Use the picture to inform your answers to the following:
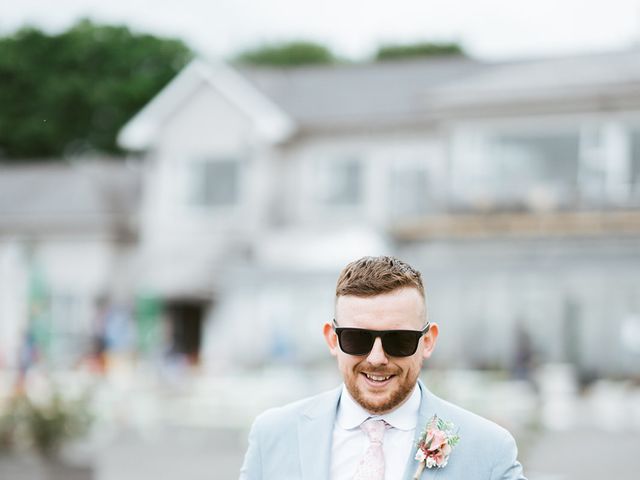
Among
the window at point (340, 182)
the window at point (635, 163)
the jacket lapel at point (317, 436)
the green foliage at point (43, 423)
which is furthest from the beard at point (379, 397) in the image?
the window at point (340, 182)

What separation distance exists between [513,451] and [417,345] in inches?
15.6

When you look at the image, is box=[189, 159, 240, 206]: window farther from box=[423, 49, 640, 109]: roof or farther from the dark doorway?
box=[423, 49, 640, 109]: roof

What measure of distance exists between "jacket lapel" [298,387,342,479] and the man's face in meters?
0.12

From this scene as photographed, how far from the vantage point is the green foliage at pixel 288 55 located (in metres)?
66.4

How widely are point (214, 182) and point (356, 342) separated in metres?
30.6

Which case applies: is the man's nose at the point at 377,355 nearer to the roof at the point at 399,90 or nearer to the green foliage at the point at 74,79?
the roof at the point at 399,90

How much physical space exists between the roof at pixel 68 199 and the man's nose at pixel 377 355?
110 feet

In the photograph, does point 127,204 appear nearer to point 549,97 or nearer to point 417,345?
point 549,97

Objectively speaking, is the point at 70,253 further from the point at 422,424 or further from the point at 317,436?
the point at 422,424

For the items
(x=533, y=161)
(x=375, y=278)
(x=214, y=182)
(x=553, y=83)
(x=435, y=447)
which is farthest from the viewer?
(x=214, y=182)

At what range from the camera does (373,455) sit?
3398 mm

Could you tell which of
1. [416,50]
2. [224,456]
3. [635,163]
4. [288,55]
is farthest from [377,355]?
[288,55]

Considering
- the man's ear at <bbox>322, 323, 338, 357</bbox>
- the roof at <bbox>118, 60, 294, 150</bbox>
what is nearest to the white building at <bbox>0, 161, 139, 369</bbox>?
the roof at <bbox>118, 60, 294, 150</bbox>

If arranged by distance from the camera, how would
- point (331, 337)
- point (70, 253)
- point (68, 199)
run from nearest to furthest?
point (331, 337), point (70, 253), point (68, 199)
